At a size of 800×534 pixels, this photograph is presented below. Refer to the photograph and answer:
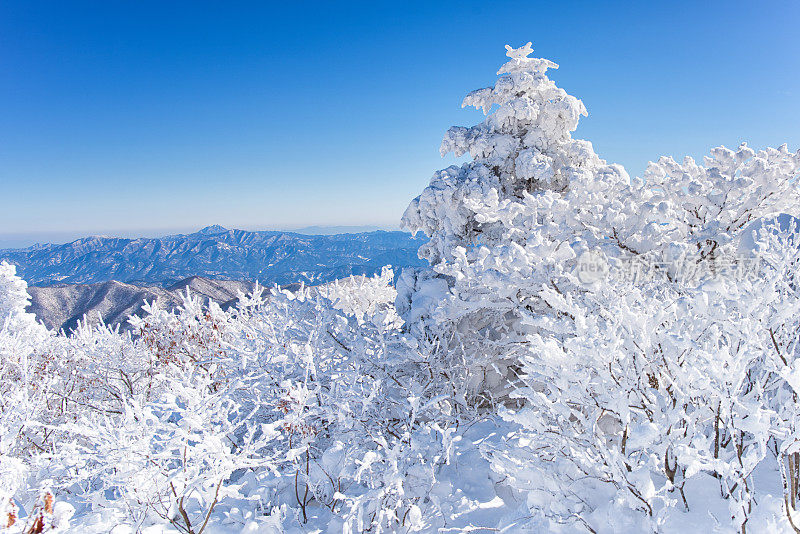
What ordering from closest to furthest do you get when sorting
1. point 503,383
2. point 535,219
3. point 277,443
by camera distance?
point 277,443, point 535,219, point 503,383

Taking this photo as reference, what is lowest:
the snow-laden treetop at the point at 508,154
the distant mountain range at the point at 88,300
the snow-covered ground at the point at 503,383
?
the distant mountain range at the point at 88,300

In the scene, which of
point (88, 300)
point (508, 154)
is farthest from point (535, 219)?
point (88, 300)

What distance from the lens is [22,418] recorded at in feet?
17.5

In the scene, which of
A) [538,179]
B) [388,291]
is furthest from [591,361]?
[388,291]

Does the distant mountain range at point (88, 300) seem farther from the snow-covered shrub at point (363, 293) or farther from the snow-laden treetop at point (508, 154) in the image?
the snow-laden treetop at point (508, 154)

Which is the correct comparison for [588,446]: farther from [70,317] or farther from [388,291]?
[70,317]

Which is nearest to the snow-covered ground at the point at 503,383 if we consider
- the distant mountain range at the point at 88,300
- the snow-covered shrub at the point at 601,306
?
the snow-covered shrub at the point at 601,306

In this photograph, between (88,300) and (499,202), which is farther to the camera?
(88,300)

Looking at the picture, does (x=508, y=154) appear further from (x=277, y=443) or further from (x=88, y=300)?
(x=88, y=300)

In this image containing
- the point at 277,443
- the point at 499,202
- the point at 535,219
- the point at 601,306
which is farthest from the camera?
the point at 499,202

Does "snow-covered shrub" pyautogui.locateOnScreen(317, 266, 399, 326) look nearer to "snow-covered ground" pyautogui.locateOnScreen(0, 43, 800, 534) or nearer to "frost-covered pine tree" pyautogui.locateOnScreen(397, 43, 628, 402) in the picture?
"snow-covered ground" pyautogui.locateOnScreen(0, 43, 800, 534)

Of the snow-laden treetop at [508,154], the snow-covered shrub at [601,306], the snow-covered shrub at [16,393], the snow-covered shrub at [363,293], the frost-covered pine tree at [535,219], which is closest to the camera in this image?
the snow-covered shrub at [601,306]

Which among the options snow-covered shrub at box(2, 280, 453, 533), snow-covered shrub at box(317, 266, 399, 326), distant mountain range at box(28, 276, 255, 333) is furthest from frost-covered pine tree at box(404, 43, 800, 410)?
distant mountain range at box(28, 276, 255, 333)

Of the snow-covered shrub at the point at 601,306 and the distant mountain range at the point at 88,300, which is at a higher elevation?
the snow-covered shrub at the point at 601,306
